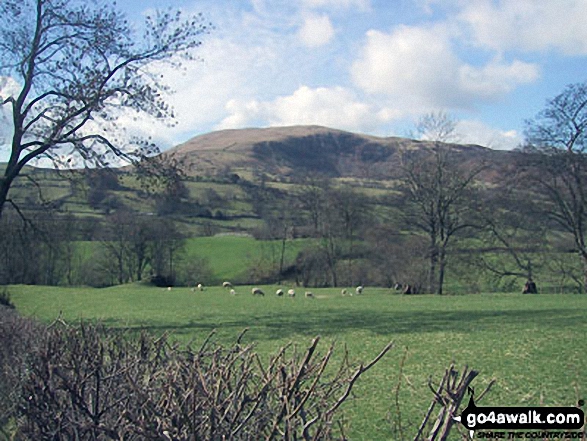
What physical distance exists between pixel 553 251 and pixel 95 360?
37.3 m

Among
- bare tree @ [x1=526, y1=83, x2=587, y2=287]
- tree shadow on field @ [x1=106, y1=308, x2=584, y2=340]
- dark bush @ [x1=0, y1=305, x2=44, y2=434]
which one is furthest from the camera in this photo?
bare tree @ [x1=526, y1=83, x2=587, y2=287]

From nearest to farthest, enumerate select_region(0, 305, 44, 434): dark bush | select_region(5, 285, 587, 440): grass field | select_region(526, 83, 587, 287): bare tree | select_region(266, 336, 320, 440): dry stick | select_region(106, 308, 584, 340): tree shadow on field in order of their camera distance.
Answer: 1. select_region(266, 336, 320, 440): dry stick
2. select_region(0, 305, 44, 434): dark bush
3. select_region(5, 285, 587, 440): grass field
4. select_region(106, 308, 584, 340): tree shadow on field
5. select_region(526, 83, 587, 287): bare tree

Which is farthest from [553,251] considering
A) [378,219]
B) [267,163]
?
[267,163]

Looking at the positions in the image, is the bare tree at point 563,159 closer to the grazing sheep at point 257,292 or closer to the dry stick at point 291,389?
the grazing sheep at point 257,292

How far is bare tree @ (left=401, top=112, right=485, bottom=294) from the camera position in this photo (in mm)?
40188

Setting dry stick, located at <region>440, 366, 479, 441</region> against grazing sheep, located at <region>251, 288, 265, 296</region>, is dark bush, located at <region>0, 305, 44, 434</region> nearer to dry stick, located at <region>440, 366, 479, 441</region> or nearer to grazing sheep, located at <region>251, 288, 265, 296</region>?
dry stick, located at <region>440, 366, 479, 441</region>

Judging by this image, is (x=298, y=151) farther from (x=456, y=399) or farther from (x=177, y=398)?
(x=456, y=399)

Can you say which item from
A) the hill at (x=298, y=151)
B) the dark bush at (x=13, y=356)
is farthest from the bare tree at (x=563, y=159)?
the hill at (x=298, y=151)

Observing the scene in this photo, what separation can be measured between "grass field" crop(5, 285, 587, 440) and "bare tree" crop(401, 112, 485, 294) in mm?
16068

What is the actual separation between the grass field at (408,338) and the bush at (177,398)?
1.88 feet

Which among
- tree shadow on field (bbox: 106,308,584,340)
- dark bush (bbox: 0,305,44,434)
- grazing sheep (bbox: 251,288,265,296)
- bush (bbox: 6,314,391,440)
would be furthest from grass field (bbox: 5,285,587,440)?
grazing sheep (bbox: 251,288,265,296)

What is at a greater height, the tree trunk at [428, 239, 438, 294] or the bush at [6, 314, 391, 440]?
the bush at [6, 314, 391, 440]

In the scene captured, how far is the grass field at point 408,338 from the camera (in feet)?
24.2

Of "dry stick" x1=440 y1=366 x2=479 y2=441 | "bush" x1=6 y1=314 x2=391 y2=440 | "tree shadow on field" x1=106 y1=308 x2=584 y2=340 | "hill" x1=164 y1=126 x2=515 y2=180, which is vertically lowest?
"tree shadow on field" x1=106 y1=308 x2=584 y2=340
